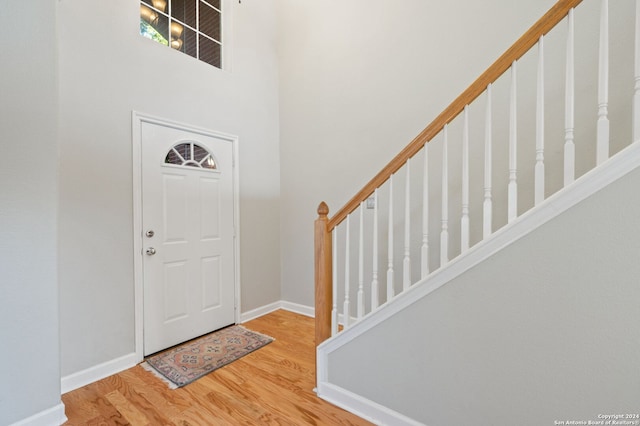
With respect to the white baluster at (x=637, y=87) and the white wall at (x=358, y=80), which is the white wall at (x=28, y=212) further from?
the white baluster at (x=637, y=87)

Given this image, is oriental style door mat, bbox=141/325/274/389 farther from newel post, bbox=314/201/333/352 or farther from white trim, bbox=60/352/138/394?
newel post, bbox=314/201/333/352

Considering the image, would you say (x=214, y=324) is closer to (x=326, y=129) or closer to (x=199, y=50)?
(x=326, y=129)

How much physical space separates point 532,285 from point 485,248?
0.22 metres

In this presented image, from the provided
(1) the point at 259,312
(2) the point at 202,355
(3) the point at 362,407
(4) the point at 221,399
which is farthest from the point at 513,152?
(1) the point at 259,312

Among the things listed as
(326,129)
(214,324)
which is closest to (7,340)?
(214,324)

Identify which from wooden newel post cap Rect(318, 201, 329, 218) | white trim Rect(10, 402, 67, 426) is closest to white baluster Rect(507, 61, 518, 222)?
wooden newel post cap Rect(318, 201, 329, 218)

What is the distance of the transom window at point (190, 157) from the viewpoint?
8.03ft

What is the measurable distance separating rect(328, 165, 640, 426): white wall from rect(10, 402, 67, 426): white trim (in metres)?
1.98

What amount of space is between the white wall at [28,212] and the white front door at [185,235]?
0.70 meters

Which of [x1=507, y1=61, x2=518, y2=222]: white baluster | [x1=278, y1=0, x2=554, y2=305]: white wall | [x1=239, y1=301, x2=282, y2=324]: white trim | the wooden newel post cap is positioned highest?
[x1=278, y1=0, x2=554, y2=305]: white wall

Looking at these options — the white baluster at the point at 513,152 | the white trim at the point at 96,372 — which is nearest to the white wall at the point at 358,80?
the white baluster at the point at 513,152

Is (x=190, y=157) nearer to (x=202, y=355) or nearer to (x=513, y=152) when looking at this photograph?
(x=202, y=355)

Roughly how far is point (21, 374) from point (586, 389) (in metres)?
2.70

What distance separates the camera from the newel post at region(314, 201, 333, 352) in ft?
5.74
